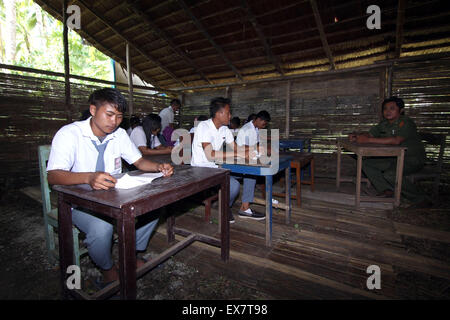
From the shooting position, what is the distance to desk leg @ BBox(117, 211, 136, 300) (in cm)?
122

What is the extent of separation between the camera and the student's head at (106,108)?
1737 mm

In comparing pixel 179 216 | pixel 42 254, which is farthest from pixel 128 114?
pixel 42 254

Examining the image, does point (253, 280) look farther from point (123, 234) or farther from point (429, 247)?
point (429, 247)

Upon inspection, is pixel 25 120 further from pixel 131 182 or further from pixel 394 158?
pixel 394 158

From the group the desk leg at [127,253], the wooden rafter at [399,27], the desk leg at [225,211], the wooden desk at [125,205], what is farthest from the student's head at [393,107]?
the desk leg at [127,253]

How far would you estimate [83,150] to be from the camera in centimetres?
177

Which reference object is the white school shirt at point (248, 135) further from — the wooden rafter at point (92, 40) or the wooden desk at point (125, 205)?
the wooden rafter at point (92, 40)

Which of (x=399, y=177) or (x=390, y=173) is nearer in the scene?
(x=399, y=177)

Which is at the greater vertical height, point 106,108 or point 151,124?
point 151,124

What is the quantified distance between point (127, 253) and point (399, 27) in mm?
5939

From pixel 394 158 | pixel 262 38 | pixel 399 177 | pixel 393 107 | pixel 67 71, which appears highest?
pixel 262 38

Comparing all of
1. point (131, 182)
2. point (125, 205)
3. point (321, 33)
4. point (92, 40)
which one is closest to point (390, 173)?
point (321, 33)

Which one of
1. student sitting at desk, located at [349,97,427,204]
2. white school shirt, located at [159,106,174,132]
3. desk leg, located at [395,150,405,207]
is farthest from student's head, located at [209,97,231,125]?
white school shirt, located at [159,106,174,132]

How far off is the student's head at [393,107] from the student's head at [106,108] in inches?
176
